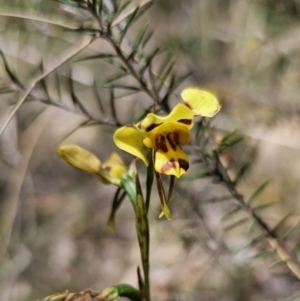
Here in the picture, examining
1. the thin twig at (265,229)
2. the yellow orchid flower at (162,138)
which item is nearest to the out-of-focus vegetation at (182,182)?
the thin twig at (265,229)

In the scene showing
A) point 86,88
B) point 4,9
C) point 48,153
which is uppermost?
point 86,88

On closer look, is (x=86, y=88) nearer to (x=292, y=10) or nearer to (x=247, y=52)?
(x=247, y=52)

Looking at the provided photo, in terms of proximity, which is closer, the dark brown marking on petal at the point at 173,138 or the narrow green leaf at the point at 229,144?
the dark brown marking on petal at the point at 173,138

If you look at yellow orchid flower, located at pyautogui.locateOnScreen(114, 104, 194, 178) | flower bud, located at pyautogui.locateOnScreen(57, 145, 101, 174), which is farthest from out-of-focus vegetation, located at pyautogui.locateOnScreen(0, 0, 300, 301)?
yellow orchid flower, located at pyautogui.locateOnScreen(114, 104, 194, 178)

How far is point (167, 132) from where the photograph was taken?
608 millimetres

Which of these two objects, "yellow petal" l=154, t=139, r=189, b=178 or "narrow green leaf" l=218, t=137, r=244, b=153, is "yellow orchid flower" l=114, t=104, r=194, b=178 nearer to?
"yellow petal" l=154, t=139, r=189, b=178

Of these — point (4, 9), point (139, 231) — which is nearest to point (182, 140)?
point (139, 231)

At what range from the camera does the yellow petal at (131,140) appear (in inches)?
22.4

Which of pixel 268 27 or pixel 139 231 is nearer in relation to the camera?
pixel 139 231

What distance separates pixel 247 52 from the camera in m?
2.00

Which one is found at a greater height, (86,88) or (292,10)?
(86,88)

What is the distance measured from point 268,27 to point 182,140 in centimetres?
138

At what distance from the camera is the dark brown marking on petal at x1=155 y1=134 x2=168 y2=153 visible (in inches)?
23.3

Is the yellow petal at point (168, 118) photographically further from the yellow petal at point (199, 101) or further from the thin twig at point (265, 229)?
the thin twig at point (265, 229)
